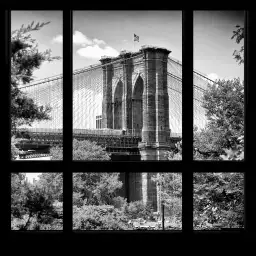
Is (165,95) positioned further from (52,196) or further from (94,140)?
(52,196)

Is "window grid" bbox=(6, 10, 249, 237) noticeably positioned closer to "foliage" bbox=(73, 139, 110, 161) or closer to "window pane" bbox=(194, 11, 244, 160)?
"window pane" bbox=(194, 11, 244, 160)

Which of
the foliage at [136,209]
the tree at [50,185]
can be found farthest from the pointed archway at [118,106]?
the tree at [50,185]

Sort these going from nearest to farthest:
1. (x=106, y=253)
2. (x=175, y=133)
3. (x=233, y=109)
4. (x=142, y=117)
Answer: (x=106, y=253), (x=233, y=109), (x=175, y=133), (x=142, y=117)

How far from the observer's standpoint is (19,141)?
109 inches

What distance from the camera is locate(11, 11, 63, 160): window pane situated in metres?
2.83

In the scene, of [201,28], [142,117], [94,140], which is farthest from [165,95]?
[94,140]

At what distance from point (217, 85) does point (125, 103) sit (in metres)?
1.62

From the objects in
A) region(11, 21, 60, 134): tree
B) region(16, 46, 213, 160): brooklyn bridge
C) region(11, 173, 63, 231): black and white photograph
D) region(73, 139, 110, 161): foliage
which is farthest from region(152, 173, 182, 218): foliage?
region(11, 21, 60, 134): tree

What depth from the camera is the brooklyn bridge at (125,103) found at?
322cm

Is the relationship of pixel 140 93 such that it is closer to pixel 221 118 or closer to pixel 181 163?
pixel 221 118

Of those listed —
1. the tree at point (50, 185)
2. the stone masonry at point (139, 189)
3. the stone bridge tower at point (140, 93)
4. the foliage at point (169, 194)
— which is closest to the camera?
the tree at point (50, 185)

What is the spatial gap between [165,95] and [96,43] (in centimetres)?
138

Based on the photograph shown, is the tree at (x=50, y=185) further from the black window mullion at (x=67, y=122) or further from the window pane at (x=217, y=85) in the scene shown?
the window pane at (x=217, y=85)

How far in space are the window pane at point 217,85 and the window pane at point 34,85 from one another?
1492 millimetres
